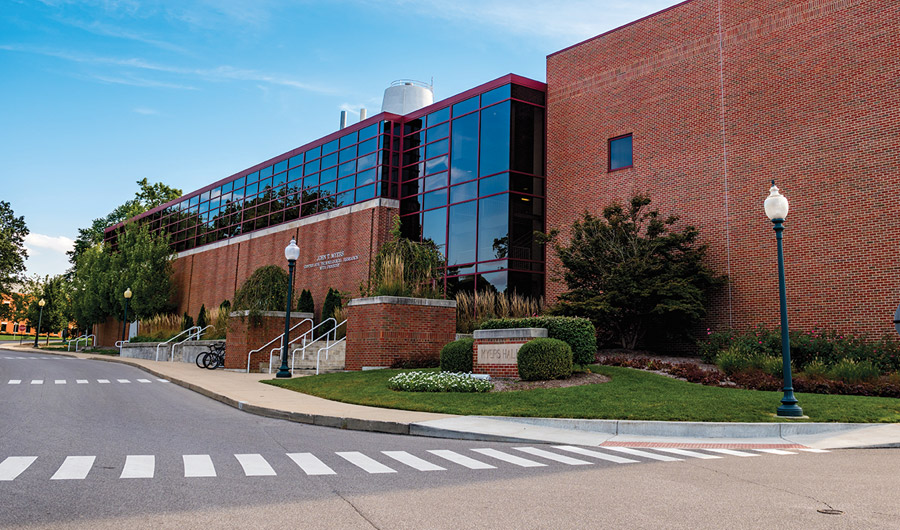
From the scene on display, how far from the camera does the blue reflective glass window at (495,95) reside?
27812 millimetres

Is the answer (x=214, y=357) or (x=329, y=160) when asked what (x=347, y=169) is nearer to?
(x=329, y=160)

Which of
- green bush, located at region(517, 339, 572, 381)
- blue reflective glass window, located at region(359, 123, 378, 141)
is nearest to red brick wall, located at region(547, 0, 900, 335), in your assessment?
green bush, located at region(517, 339, 572, 381)

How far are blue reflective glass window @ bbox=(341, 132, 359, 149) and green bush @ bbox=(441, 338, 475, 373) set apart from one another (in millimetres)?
19022

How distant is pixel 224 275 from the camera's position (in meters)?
44.1

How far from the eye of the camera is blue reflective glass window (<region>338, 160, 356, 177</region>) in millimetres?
34656

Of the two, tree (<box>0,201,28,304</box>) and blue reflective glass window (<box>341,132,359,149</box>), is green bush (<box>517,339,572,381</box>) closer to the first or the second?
blue reflective glass window (<box>341,132,359,149</box>)

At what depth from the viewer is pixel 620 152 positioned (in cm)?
2533

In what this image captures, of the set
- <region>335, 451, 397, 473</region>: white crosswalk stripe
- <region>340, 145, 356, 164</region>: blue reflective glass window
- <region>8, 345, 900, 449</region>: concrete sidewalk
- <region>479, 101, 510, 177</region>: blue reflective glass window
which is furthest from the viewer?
<region>340, 145, 356, 164</region>: blue reflective glass window

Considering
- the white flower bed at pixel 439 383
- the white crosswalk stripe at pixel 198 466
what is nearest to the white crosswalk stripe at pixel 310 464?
the white crosswalk stripe at pixel 198 466

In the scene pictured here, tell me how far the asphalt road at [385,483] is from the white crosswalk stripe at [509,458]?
0.05m

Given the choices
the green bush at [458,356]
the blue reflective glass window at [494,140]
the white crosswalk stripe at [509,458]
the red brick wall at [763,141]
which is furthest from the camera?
the blue reflective glass window at [494,140]

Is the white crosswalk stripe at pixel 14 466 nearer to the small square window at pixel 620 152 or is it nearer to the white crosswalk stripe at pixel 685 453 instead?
the white crosswalk stripe at pixel 685 453

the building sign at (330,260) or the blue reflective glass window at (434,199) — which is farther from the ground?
the blue reflective glass window at (434,199)

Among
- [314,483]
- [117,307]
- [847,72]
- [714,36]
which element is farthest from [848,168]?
[117,307]
